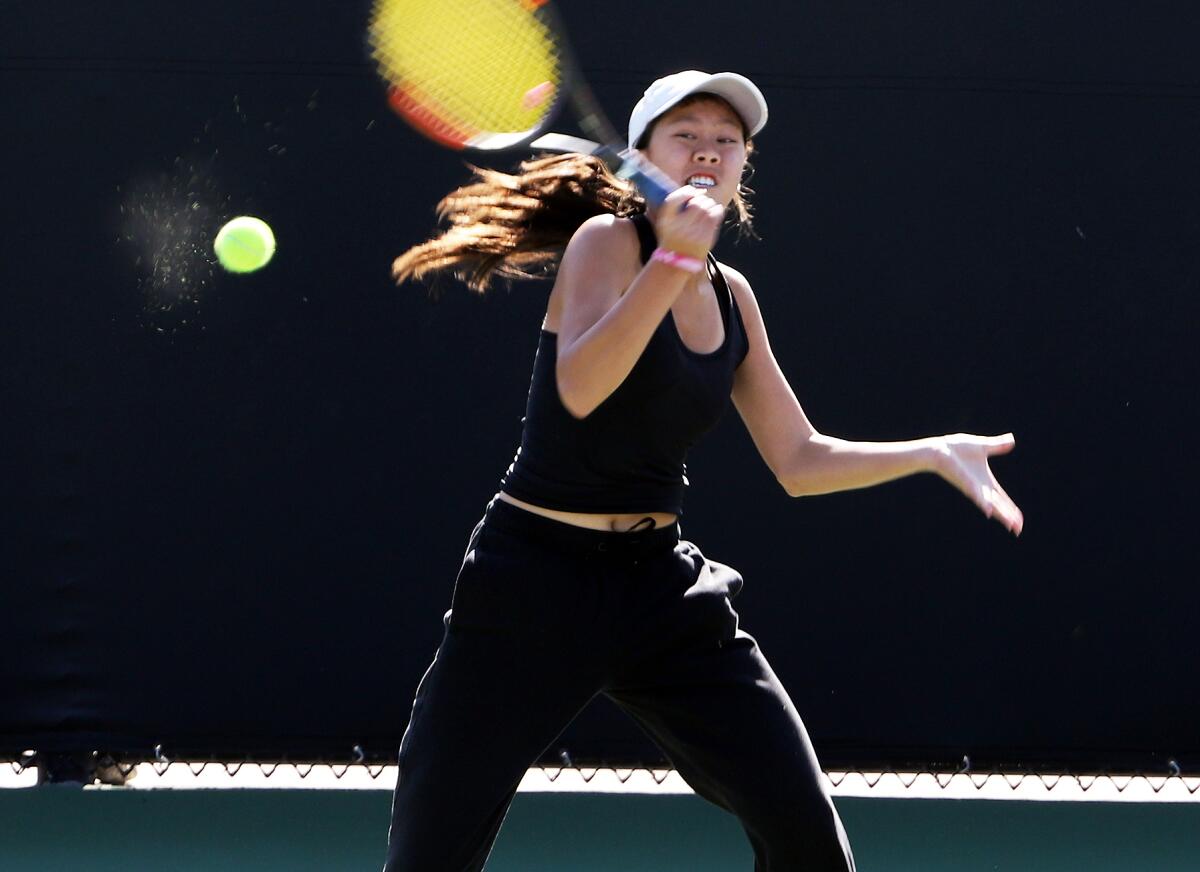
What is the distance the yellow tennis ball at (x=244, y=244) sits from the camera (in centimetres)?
362

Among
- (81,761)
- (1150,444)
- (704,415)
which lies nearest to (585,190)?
(704,415)

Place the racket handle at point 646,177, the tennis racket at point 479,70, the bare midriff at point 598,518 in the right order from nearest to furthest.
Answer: the racket handle at point 646,177
the bare midriff at point 598,518
the tennis racket at point 479,70

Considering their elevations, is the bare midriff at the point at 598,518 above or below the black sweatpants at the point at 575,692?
above

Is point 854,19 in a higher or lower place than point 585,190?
higher

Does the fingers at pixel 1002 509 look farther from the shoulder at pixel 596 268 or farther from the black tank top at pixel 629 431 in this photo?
the shoulder at pixel 596 268

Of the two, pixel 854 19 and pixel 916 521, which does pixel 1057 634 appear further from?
pixel 854 19

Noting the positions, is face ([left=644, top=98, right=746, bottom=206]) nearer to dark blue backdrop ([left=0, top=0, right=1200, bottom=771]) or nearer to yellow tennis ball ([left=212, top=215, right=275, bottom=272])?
dark blue backdrop ([left=0, top=0, right=1200, bottom=771])

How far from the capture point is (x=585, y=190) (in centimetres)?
243

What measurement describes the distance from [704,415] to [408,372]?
5.00 ft

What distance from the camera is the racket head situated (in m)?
2.72

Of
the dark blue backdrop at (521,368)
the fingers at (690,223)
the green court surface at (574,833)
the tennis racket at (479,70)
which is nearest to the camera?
the fingers at (690,223)

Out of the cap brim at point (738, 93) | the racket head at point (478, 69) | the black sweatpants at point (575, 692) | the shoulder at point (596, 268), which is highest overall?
the racket head at point (478, 69)

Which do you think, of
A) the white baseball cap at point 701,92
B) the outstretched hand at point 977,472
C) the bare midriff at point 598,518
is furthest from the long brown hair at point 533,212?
the outstretched hand at point 977,472

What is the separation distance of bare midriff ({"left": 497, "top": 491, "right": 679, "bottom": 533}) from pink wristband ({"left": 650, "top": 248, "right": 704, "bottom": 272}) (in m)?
0.42
